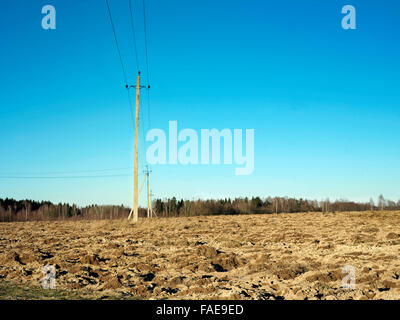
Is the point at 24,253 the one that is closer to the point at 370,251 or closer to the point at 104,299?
the point at 104,299

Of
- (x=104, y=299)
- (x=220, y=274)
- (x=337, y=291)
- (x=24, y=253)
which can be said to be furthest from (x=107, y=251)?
(x=337, y=291)

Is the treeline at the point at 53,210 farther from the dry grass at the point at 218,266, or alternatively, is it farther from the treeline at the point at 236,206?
the dry grass at the point at 218,266

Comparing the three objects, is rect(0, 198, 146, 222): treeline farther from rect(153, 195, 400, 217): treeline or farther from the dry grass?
the dry grass

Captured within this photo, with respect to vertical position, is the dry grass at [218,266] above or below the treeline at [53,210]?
above

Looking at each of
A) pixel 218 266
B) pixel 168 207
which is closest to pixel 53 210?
pixel 168 207

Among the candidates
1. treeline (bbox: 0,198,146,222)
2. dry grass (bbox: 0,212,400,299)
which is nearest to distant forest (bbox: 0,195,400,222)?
treeline (bbox: 0,198,146,222)

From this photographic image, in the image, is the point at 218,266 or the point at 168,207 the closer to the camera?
the point at 218,266

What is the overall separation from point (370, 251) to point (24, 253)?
32.4ft

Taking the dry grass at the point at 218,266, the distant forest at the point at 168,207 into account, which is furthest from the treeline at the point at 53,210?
the dry grass at the point at 218,266

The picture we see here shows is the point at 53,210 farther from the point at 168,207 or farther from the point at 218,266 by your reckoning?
the point at 218,266

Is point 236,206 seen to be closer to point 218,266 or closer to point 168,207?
point 168,207

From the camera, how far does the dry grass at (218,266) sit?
20.5 feet

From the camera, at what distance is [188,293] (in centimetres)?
622

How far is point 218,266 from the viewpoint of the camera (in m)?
8.63
